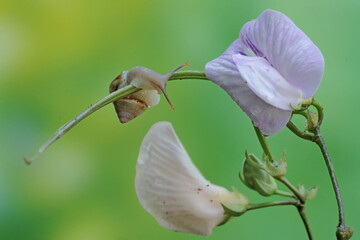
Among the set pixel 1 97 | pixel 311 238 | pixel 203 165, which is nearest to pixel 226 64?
pixel 311 238

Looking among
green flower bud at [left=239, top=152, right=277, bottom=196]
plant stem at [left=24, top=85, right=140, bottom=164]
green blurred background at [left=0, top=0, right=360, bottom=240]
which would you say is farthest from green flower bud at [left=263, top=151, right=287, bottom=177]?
green blurred background at [left=0, top=0, right=360, bottom=240]

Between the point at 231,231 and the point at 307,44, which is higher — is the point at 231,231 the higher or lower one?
the lower one

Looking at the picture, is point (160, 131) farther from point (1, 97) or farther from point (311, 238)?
point (1, 97)

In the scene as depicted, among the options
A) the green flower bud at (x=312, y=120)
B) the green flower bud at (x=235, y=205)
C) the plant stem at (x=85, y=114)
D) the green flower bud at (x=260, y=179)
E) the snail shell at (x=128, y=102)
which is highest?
the plant stem at (x=85, y=114)

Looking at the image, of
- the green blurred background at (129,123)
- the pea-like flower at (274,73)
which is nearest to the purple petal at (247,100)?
the pea-like flower at (274,73)

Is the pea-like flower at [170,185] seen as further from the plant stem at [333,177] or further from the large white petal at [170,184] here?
the plant stem at [333,177]

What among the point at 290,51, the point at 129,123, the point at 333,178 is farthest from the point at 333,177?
the point at 129,123
